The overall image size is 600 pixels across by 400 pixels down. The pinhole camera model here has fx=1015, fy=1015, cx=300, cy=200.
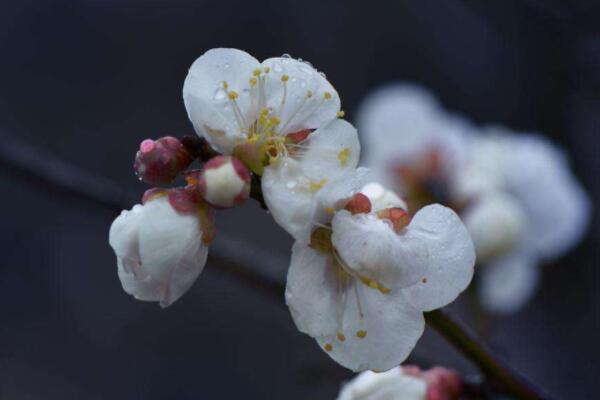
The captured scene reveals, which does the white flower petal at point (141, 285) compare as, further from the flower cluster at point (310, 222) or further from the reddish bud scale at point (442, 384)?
the reddish bud scale at point (442, 384)

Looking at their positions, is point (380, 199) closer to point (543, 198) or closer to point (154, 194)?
point (154, 194)

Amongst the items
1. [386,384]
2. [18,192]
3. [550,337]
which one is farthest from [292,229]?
[18,192]

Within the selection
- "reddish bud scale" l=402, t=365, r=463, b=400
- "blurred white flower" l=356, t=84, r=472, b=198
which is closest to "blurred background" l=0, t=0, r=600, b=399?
"blurred white flower" l=356, t=84, r=472, b=198

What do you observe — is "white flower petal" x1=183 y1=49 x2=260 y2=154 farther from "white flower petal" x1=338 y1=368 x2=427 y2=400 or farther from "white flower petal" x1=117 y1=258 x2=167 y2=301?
"white flower petal" x1=338 y1=368 x2=427 y2=400

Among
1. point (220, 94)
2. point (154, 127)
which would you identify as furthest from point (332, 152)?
point (154, 127)

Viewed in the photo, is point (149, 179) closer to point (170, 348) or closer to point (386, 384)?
point (386, 384)

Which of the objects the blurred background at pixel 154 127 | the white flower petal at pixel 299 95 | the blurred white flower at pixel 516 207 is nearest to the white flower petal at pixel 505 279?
the blurred white flower at pixel 516 207
